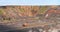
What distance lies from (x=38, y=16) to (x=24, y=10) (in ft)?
0.62

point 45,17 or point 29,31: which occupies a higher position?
point 45,17

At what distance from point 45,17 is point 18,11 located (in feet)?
1.12

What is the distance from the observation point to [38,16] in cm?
216

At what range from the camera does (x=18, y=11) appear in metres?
2.12

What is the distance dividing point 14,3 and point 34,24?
35 centimetres

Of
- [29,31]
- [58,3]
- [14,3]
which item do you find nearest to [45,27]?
[29,31]

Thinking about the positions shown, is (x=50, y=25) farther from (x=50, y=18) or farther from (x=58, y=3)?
(x=58, y=3)

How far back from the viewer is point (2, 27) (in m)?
2.08

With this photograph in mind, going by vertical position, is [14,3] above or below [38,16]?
above

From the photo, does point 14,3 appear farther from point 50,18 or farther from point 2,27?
point 50,18

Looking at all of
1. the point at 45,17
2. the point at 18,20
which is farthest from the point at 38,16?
the point at 18,20

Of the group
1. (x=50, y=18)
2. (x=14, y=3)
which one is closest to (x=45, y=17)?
(x=50, y=18)

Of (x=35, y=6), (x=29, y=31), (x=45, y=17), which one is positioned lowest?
(x=29, y=31)

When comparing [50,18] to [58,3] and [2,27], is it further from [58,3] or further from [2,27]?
[2,27]
